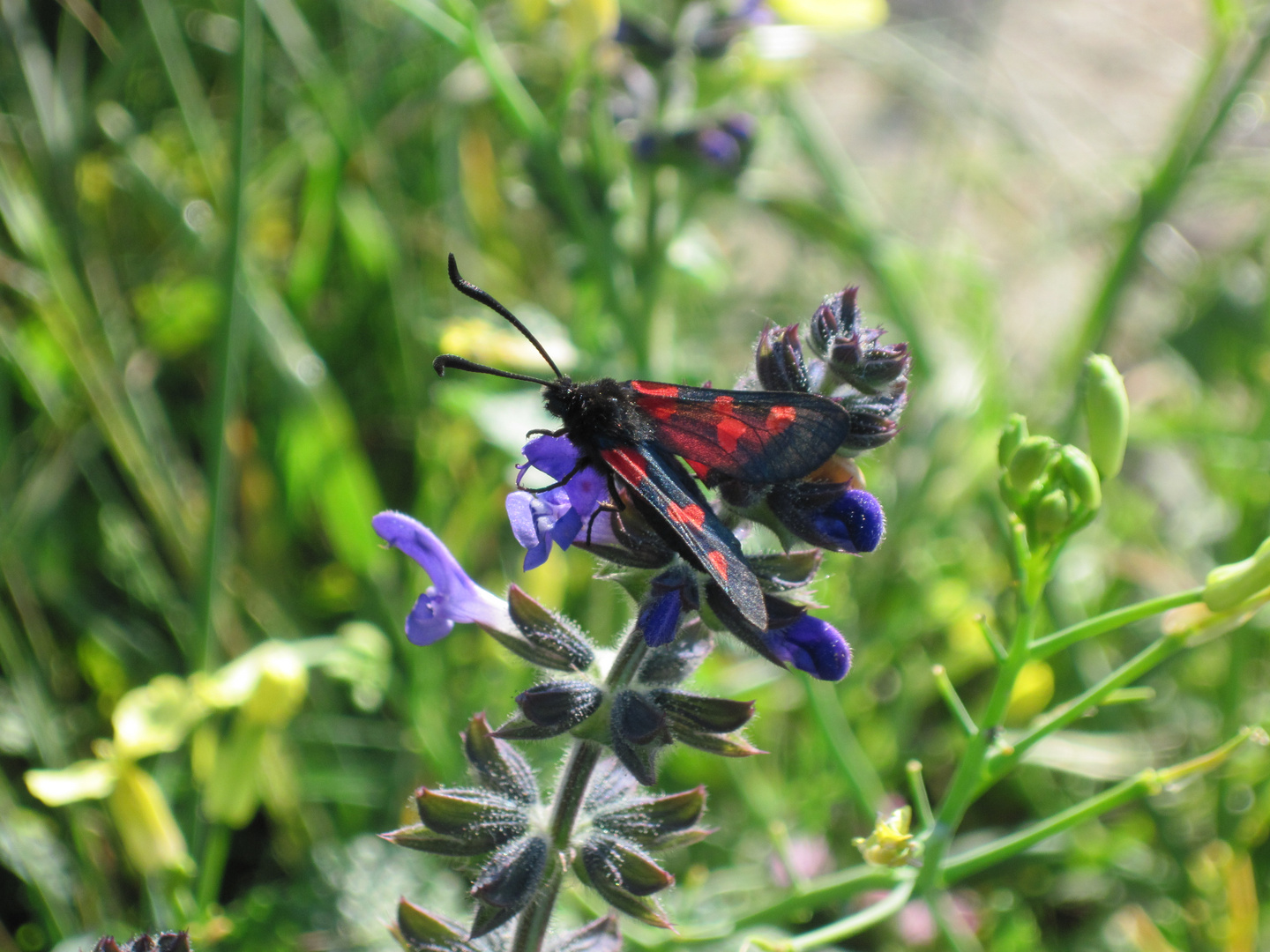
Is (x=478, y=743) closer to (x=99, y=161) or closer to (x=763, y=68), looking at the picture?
(x=763, y=68)

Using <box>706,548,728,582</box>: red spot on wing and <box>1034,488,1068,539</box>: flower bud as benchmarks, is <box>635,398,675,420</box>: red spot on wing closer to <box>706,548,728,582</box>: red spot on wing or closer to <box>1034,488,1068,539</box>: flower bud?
<box>706,548,728,582</box>: red spot on wing

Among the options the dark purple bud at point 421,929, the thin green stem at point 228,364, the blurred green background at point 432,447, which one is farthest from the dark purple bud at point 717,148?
the dark purple bud at point 421,929

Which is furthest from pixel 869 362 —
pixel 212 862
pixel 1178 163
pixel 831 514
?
pixel 1178 163

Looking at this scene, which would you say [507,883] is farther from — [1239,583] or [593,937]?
[1239,583]

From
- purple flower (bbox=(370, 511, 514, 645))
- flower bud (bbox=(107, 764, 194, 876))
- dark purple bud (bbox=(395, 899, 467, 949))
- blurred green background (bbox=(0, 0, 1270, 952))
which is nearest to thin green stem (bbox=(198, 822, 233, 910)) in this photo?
blurred green background (bbox=(0, 0, 1270, 952))

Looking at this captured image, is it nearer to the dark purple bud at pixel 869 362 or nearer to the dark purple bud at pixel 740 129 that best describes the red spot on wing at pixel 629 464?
the dark purple bud at pixel 869 362
